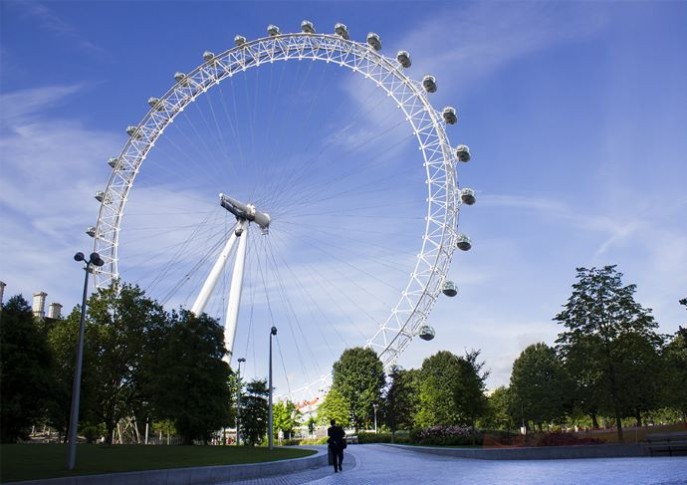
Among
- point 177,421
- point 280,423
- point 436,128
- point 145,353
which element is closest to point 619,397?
point 436,128

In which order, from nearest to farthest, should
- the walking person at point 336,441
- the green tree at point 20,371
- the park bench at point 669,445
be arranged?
1. the walking person at point 336,441
2. the park bench at point 669,445
3. the green tree at point 20,371

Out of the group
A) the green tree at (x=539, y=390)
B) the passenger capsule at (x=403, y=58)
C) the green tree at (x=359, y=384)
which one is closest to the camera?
the passenger capsule at (x=403, y=58)

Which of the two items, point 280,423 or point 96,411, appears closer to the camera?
point 96,411

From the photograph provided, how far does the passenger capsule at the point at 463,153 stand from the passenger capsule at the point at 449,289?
9390mm

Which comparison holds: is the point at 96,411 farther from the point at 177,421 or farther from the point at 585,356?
the point at 585,356

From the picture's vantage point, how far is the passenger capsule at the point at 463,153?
47.0m

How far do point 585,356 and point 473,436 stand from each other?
318 inches

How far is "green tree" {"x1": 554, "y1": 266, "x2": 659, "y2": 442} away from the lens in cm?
3528

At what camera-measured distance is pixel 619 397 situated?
34750 mm

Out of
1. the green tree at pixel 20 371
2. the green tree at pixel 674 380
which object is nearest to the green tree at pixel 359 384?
the green tree at pixel 674 380

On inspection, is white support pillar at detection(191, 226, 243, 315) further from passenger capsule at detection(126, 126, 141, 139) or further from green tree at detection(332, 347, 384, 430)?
green tree at detection(332, 347, 384, 430)

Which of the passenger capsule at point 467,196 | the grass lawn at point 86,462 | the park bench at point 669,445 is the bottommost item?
the park bench at point 669,445

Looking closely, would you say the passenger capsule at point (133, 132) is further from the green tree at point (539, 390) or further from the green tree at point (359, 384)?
the green tree at point (539, 390)

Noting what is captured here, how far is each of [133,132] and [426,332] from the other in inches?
1189
